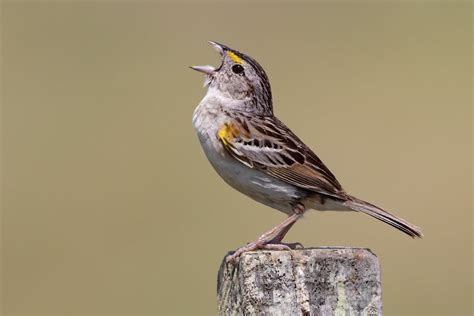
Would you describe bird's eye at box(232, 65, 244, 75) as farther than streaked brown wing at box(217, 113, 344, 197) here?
Yes

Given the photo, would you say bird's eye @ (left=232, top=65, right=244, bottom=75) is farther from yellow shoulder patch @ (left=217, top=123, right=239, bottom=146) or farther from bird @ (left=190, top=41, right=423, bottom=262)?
yellow shoulder patch @ (left=217, top=123, right=239, bottom=146)

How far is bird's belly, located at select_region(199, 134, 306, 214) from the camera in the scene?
666 centimetres

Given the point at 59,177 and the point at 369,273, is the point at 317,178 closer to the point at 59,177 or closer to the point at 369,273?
the point at 369,273

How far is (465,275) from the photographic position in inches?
461

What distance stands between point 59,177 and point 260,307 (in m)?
11.2

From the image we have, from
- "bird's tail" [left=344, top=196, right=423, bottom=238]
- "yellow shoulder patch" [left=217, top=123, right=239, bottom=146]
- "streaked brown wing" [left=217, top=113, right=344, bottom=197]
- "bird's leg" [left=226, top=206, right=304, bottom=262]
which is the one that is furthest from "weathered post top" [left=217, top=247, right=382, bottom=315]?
"yellow shoulder patch" [left=217, top=123, right=239, bottom=146]

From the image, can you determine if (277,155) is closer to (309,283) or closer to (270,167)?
(270,167)

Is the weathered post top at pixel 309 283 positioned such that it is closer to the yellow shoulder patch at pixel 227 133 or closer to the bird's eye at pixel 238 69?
the yellow shoulder patch at pixel 227 133

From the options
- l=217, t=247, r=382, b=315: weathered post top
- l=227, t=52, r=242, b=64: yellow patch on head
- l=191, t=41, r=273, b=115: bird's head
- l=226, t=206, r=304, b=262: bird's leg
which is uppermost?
l=227, t=52, r=242, b=64: yellow patch on head

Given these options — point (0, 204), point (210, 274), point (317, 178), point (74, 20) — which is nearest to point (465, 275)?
point (210, 274)

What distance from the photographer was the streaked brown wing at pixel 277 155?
666cm

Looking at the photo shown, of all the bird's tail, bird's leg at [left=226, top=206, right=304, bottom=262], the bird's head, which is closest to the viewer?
bird's leg at [left=226, top=206, right=304, bottom=262]

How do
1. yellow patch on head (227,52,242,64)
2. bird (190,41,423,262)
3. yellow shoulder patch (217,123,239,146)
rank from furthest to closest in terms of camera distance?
yellow patch on head (227,52,242,64), yellow shoulder patch (217,123,239,146), bird (190,41,423,262)

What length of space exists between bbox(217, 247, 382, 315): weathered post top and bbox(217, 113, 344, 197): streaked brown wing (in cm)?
242
